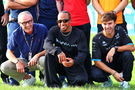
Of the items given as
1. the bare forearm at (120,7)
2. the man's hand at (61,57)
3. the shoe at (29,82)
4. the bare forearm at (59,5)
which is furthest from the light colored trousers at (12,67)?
the bare forearm at (120,7)

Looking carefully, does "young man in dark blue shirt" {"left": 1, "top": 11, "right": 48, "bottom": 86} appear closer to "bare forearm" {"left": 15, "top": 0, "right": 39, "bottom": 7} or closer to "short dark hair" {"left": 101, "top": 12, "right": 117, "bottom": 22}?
"bare forearm" {"left": 15, "top": 0, "right": 39, "bottom": 7}

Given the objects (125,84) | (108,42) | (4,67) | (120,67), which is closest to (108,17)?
(108,42)

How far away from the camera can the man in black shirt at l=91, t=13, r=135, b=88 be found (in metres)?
7.69

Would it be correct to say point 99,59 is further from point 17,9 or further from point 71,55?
point 17,9

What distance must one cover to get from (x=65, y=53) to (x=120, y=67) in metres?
0.99

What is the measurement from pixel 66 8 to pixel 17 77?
1504 millimetres

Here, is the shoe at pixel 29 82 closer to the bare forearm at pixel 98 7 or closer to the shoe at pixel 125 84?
the shoe at pixel 125 84

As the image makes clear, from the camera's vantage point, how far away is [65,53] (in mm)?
7773

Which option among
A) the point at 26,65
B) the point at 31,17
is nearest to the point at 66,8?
the point at 31,17

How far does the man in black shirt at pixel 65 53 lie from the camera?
7.56 meters

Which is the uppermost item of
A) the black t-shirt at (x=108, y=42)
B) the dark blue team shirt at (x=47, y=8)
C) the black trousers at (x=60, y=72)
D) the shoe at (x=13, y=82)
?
the dark blue team shirt at (x=47, y=8)

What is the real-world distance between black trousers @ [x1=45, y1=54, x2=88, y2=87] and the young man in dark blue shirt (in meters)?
0.28

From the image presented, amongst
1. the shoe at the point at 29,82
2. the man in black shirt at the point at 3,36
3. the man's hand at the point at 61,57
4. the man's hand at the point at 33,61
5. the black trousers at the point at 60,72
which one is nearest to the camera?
the man's hand at the point at 61,57

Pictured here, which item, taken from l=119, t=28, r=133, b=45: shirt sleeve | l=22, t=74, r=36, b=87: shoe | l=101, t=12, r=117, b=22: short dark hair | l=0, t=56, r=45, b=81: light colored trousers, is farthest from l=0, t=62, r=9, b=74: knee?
l=119, t=28, r=133, b=45: shirt sleeve
